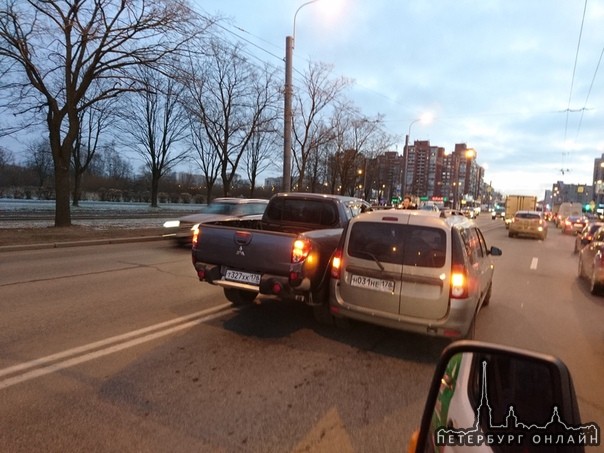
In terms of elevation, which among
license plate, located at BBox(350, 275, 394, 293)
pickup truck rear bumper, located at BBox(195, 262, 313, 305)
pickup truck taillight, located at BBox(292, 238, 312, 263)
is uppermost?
pickup truck taillight, located at BBox(292, 238, 312, 263)

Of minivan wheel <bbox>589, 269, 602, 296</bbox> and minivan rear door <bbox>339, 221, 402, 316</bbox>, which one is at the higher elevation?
minivan rear door <bbox>339, 221, 402, 316</bbox>

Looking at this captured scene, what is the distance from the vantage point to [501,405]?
1.56 metres

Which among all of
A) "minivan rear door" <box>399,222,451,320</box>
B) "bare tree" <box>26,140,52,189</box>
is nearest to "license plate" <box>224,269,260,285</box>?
"minivan rear door" <box>399,222,451,320</box>

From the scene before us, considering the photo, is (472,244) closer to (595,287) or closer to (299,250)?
(299,250)

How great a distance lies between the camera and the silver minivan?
466 cm

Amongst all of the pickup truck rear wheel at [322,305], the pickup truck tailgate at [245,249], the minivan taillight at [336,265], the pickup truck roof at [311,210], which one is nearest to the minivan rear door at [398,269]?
the minivan taillight at [336,265]

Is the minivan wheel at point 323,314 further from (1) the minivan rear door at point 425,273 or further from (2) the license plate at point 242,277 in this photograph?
(1) the minivan rear door at point 425,273

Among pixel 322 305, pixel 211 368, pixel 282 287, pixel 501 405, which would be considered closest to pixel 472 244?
pixel 322 305

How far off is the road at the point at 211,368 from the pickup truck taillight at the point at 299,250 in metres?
1.04

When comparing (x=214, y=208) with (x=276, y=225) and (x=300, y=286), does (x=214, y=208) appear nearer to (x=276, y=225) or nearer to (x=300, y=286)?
(x=276, y=225)

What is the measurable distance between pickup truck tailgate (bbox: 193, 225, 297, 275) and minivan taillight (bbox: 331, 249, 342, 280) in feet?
1.98

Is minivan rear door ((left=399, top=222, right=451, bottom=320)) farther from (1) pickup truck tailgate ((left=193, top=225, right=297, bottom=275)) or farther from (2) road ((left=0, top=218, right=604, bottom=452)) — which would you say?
(1) pickup truck tailgate ((left=193, top=225, right=297, bottom=275))

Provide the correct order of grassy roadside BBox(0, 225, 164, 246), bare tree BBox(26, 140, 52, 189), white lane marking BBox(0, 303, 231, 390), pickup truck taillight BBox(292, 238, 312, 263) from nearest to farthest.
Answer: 1. white lane marking BBox(0, 303, 231, 390)
2. pickup truck taillight BBox(292, 238, 312, 263)
3. grassy roadside BBox(0, 225, 164, 246)
4. bare tree BBox(26, 140, 52, 189)

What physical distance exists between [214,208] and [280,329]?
30.2ft
